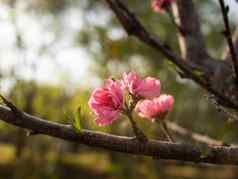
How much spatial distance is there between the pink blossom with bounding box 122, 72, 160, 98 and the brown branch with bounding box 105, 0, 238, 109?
0.43 feet

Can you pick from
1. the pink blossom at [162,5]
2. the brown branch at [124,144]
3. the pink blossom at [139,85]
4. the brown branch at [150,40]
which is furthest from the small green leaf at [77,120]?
the pink blossom at [162,5]

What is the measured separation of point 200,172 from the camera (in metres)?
12.6

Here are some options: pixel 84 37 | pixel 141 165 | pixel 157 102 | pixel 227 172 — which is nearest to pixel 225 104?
pixel 157 102

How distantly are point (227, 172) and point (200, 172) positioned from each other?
74.4 inches

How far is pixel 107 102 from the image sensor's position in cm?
95

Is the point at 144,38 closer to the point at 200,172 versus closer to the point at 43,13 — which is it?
the point at 43,13

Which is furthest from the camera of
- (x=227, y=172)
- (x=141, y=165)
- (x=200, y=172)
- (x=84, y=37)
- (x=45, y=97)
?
(x=227, y=172)

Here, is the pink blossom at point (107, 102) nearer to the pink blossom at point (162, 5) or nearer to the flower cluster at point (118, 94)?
the flower cluster at point (118, 94)

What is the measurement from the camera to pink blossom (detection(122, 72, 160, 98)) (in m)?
0.96

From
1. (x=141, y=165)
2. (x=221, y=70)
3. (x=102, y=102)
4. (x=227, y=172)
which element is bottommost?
(x=227, y=172)

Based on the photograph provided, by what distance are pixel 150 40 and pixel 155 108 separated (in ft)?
0.52

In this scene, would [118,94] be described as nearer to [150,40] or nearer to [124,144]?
[124,144]

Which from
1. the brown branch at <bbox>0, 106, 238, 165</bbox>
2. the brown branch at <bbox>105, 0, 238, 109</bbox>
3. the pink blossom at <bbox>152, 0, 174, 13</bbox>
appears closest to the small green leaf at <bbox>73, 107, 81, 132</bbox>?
the brown branch at <bbox>0, 106, 238, 165</bbox>

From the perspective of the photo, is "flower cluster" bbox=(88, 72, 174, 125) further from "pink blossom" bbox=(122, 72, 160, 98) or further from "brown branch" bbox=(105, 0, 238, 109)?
"brown branch" bbox=(105, 0, 238, 109)
